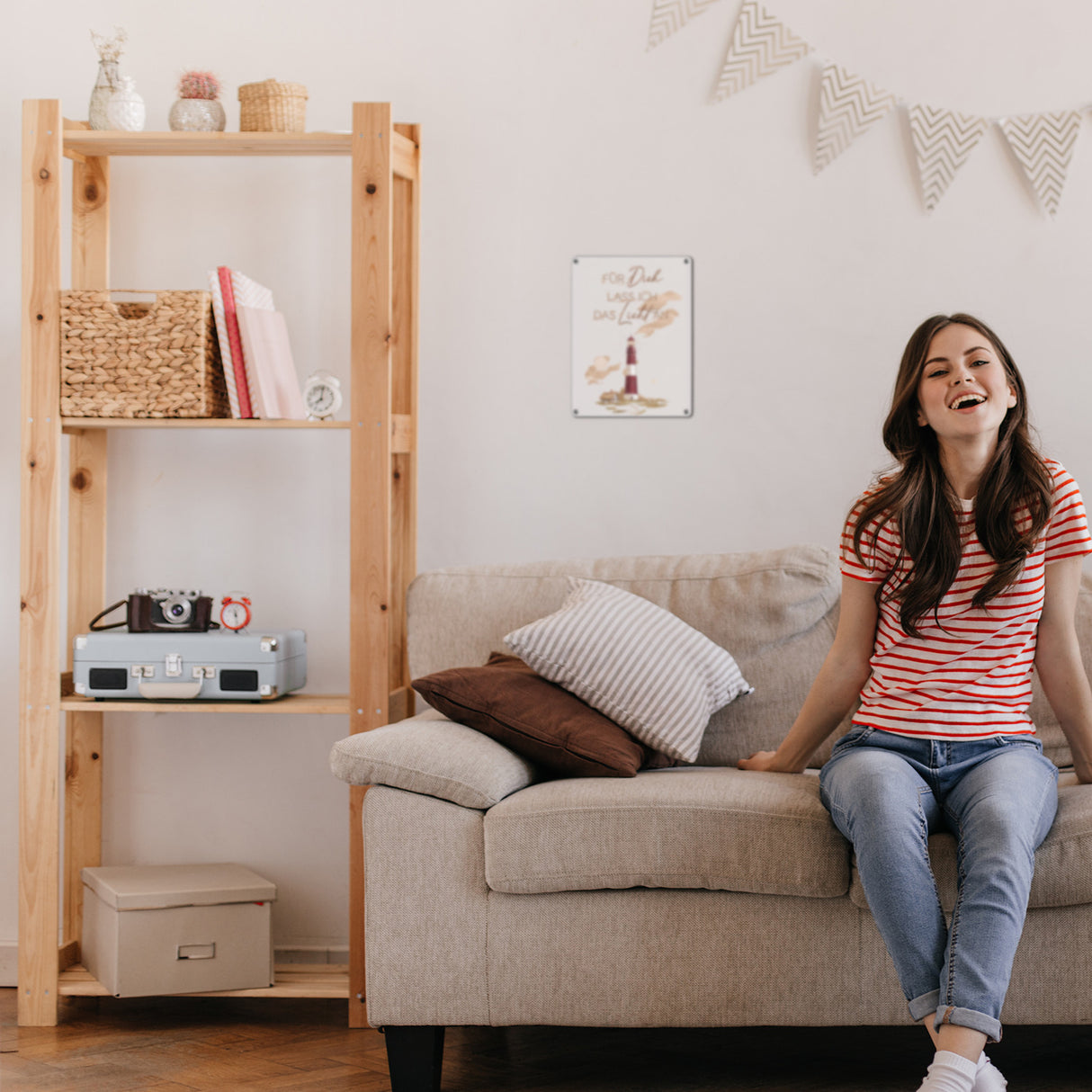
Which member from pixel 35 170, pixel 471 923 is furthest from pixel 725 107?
pixel 471 923

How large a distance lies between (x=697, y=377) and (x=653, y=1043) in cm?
138

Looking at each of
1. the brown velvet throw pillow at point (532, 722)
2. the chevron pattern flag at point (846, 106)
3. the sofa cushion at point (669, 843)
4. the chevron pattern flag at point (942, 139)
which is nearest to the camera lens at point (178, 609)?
the brown velvet throw pillow at point (532, 722)

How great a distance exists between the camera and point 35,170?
235 centimetres

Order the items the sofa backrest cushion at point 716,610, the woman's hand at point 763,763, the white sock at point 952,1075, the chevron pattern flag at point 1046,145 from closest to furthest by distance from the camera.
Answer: the white sock at point 952,1075
the woman's hand at point 763,763
the sofa backrest cushion at point 716,610
the chevron pattern flag at point 1046,145

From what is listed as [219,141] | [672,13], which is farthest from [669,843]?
[672,13]

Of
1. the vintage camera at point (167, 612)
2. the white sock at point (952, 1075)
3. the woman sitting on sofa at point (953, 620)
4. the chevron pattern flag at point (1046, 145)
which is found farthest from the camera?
the chevron pattern flag at point (1046, 145)

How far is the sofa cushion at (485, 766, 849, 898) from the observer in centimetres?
180

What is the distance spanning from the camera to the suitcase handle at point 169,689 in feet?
7.80

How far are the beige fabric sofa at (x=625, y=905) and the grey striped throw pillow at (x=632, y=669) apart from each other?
7.2 inches

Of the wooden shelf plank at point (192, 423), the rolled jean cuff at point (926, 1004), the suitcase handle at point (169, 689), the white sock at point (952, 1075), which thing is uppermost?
the wooden shelf plank at point (192, 423)

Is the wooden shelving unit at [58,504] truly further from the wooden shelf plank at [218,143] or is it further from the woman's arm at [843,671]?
the woman's arm at [843,671]

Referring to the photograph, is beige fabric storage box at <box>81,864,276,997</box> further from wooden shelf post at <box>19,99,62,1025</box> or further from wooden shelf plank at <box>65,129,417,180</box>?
wooden shelf plank at <box>65,129,417,180</box>

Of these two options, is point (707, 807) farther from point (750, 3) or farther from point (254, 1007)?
point (750, 3)

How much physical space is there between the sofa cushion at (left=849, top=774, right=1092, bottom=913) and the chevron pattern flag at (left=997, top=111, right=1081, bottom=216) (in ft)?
4.89
